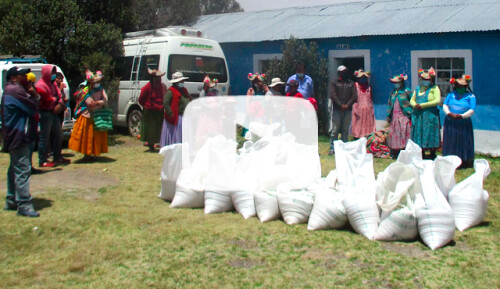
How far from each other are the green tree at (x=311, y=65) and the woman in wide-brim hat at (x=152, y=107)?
3406mm

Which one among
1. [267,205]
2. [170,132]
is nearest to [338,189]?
[267,205]

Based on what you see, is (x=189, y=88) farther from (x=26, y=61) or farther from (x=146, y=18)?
(x=146, y=18)

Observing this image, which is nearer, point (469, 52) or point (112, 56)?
point (469, 52)

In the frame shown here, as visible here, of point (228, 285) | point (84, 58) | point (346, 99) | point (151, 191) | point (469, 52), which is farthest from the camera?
point (84, 58)

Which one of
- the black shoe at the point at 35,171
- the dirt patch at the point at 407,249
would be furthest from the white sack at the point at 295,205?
the black shoe at the point at 35,171

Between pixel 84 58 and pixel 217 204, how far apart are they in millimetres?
8803

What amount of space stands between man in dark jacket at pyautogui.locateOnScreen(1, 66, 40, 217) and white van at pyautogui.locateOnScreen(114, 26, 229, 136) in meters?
6.25

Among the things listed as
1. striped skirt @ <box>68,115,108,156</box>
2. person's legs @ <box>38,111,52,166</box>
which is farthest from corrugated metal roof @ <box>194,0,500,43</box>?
person's legs @ <box>38,111,52,166</box>

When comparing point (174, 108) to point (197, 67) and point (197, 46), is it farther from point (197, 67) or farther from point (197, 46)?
point (197, 46)

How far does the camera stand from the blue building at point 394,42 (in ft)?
36.9

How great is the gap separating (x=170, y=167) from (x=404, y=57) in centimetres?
710

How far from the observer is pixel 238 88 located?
15906 millimetres

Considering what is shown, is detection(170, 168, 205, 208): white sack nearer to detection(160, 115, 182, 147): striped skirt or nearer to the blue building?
detection(160, 115, 182, 147): striped skirt

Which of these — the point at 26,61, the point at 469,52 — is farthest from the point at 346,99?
the point at 26,61
